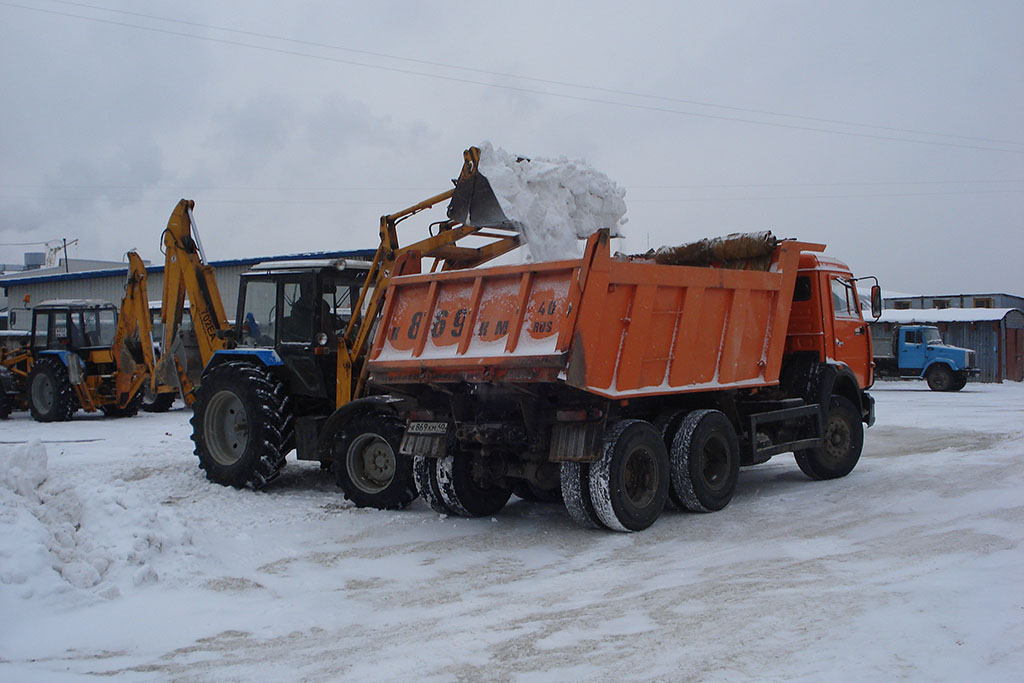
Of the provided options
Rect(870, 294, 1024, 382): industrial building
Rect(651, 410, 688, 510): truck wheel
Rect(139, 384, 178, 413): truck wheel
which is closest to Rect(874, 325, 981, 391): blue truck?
Rect(870, 294, 1024, 382): industrial building

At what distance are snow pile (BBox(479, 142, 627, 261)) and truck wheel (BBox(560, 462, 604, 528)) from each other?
2.50 m

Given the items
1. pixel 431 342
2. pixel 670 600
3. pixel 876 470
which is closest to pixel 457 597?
pixel 670 600

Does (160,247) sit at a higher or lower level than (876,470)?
higher

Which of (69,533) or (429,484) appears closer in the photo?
(69,533)

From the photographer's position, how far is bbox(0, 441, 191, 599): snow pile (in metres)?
6.03

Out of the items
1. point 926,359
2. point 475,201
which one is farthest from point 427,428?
→ point 926,359

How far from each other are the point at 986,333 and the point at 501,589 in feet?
112

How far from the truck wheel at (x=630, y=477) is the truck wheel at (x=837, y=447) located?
3386 millimetres

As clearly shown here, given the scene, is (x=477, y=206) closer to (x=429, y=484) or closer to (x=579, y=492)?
(x=429, y=484)

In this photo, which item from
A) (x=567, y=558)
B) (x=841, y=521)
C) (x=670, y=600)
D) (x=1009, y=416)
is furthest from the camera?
(x=1009, y=416)

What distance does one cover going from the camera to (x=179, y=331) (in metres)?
12.5

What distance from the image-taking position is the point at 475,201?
32.0 ft

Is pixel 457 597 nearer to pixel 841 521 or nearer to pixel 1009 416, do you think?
pixel 841 521

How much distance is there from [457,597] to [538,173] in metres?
4.88
